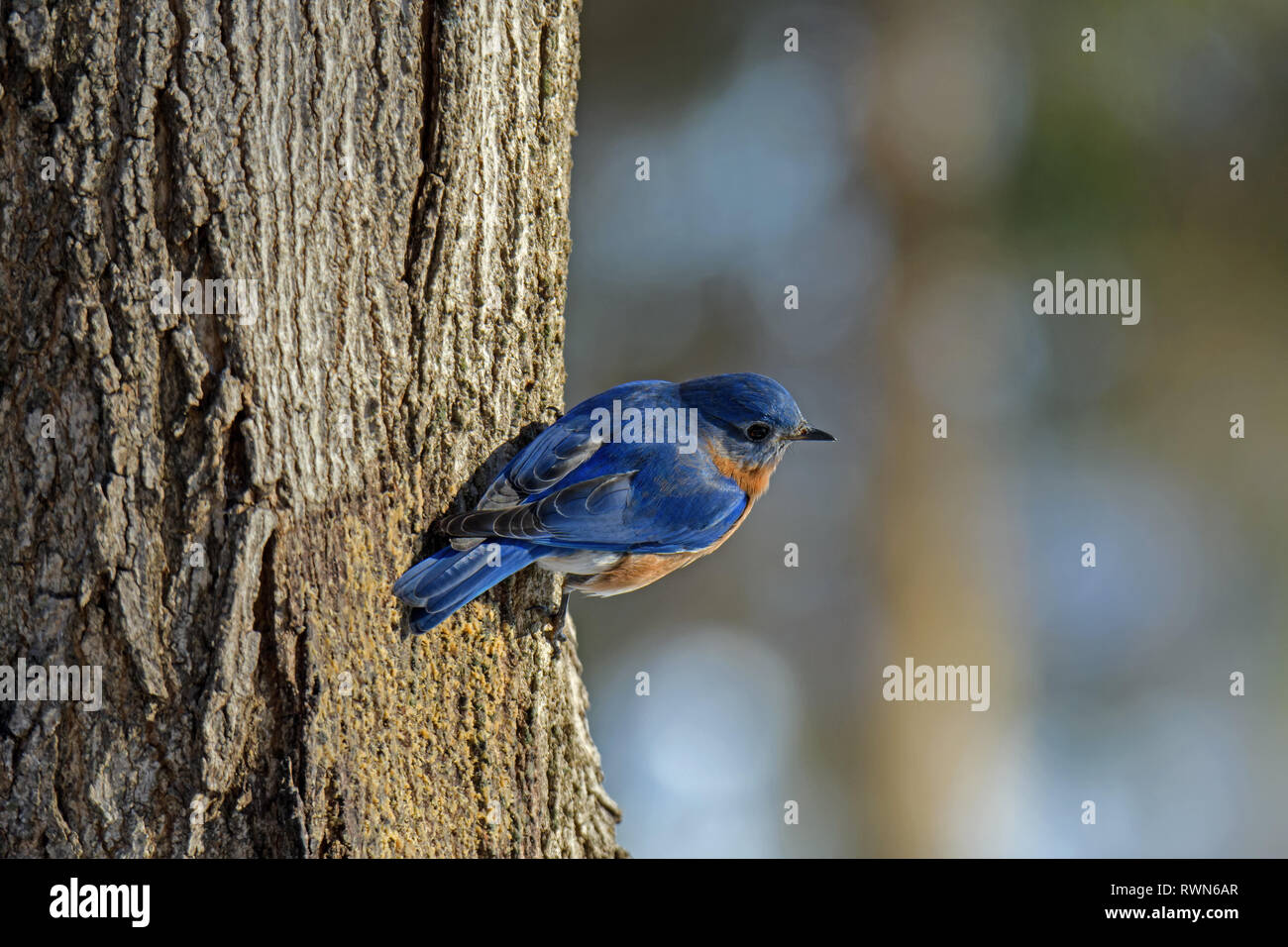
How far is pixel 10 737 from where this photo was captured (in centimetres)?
231

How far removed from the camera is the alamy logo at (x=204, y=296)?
2.31 m

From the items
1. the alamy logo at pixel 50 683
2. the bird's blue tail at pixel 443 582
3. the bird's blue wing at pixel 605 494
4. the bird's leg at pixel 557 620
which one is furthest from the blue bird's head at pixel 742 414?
the alamy logo at pixel 50 683

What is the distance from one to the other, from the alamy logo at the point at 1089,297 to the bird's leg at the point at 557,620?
4.89 meters

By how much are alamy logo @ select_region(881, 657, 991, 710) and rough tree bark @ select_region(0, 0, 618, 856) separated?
479cm

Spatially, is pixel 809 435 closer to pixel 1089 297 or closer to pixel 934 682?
pixel 934 682

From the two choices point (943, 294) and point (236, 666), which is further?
point (943, 294)

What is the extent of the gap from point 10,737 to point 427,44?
1.91 metres

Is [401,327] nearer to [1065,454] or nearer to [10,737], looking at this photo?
[10,737]

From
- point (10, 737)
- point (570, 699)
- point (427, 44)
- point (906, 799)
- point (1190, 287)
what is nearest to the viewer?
point (10, 737)

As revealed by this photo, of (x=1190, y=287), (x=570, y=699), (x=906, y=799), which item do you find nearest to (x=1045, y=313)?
(x=1190, y=287)

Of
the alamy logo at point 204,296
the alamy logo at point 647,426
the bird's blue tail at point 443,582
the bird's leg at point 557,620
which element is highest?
the alamy logo at point 204,296

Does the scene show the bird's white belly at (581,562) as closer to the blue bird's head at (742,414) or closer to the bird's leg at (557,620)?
the bird's leg at (557,620)

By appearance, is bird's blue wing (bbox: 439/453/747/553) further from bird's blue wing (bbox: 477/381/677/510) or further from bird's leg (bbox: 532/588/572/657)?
bird's leg (bbox: 532/588/572/657)

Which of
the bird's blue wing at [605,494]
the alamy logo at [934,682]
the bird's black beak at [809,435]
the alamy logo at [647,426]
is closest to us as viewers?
the bird's blue wing at [605,494]
